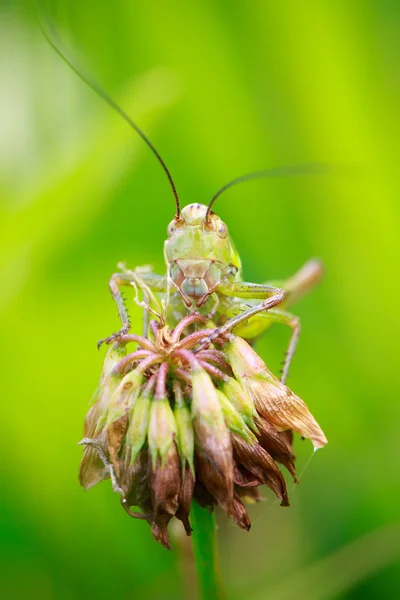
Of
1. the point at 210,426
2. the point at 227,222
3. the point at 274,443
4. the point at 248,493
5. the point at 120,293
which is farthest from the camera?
the point at 227,222

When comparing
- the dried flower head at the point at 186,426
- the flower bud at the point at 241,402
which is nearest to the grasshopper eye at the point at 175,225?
the dried flower head at the point at 186,426

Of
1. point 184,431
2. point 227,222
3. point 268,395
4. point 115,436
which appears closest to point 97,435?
point 115,436

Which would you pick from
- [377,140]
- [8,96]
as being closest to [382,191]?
[377,140]

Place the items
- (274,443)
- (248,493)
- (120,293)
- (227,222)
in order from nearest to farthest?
1. (274,443)
2. (248,493)
3. (120,293)
4. (227,222)

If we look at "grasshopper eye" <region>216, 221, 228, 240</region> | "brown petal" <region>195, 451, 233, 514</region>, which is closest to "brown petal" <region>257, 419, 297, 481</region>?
"brown petal" <region>195, 451, 233, 514</region>

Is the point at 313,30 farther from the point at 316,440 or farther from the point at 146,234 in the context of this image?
the point at 316,440

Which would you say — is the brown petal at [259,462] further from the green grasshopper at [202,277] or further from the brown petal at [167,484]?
the green grasshopper at [202,277]

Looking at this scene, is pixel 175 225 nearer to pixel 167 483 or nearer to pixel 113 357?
pixel 113 357
